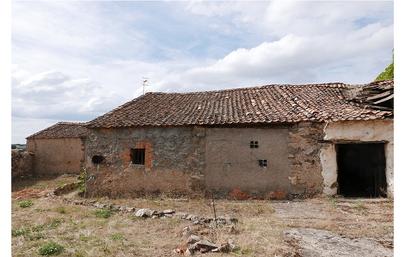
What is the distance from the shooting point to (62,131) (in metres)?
26.4

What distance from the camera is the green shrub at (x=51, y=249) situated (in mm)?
6668

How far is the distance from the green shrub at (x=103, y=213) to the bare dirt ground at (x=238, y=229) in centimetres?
14

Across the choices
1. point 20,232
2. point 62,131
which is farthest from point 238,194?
point 62,131

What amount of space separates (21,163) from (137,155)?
1355 cm

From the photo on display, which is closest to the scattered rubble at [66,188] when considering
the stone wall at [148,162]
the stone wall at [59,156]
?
the stone wall at [148,162]

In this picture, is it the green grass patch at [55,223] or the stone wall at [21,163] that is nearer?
the green grass patch at [55,223]

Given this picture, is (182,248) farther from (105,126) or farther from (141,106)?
(141,106)

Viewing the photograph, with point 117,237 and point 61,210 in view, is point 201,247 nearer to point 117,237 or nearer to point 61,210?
point 117,237

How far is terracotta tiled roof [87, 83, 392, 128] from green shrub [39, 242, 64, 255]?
7550 mm

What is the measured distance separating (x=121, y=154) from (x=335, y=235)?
31.6 feet

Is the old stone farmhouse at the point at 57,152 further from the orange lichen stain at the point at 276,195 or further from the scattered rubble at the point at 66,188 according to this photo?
the orange lichen stain at the point at 276,195

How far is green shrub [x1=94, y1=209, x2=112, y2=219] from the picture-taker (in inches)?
405

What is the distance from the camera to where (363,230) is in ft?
27.0
